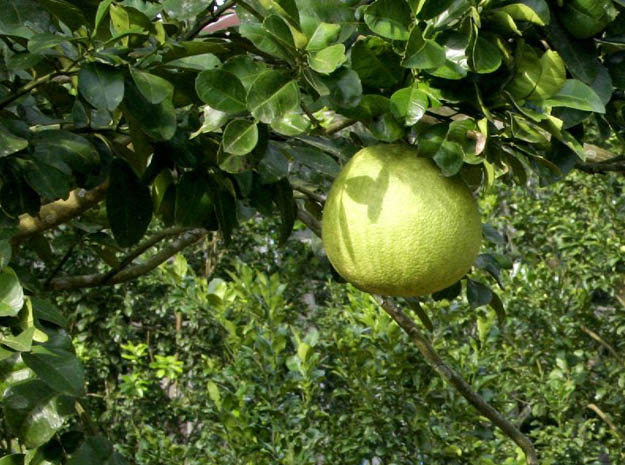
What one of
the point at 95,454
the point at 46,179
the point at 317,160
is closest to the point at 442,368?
the point at 317,160

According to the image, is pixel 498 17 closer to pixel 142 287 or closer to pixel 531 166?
pixel 531 166

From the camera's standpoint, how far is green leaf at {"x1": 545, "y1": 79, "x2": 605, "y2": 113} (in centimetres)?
109

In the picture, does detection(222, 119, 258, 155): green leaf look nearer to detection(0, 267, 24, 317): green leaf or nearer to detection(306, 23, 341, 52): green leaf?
detection(306, 23, 341, 52): green leaf

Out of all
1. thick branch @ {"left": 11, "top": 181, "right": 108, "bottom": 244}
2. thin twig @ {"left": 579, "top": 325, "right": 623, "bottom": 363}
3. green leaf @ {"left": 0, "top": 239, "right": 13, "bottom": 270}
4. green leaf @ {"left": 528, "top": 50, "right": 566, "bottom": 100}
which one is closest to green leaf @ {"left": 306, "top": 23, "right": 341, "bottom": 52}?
green leaf @ {"left": 528, "top": 50, "right": 566, "bottom": 100}

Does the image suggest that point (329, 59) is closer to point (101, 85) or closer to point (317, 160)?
point (101, 85)

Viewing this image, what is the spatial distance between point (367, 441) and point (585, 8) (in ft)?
7.07

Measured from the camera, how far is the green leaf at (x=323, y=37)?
1063 mm

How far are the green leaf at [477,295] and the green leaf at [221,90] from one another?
923 millimetres

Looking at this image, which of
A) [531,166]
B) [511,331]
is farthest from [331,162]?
[511,331]

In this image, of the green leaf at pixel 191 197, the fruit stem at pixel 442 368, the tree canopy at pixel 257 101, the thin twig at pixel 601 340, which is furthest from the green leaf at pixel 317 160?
the thin twig at pixel 601 340

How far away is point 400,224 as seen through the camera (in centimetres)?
112

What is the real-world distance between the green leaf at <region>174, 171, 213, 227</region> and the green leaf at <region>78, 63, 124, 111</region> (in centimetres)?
37

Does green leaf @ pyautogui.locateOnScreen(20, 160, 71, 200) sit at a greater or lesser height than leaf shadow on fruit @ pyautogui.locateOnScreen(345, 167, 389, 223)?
lesser

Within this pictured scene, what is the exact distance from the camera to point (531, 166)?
123cm
